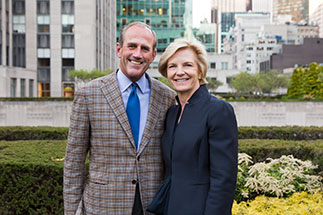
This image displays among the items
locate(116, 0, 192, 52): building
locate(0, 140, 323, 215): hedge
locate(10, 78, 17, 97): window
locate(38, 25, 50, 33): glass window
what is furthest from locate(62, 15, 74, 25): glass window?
locate(0, 140, 323, 215): hedge

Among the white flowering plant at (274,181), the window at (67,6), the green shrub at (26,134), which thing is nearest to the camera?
the white flowering plant at (274,181)

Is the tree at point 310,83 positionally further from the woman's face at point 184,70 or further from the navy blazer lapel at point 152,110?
the woman's face at point 184,70

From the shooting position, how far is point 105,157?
329 centimetres

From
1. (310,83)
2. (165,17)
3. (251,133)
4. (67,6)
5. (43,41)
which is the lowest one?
(251,133)

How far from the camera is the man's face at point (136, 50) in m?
3.29

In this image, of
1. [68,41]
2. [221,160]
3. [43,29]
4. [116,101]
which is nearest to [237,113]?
[116,101]

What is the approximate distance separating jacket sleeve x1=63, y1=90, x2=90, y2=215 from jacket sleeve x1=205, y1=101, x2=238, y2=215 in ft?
3.68

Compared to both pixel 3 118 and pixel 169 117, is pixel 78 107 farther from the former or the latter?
pixel 3 118

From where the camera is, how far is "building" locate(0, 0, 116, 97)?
1863 inches

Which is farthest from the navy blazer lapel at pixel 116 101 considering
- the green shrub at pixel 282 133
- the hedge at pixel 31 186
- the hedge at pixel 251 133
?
the green shrub at pixel 282 133

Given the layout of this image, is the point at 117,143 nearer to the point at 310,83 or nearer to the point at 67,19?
the point at 310,83

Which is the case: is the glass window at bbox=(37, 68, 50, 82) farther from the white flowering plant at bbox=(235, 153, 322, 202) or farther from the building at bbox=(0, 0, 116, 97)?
the white flowering plant at bbox=(235, 153, 322, 202)

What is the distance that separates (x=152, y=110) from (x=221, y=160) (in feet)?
2.80

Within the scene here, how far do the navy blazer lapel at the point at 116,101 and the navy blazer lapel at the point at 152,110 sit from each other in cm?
13
